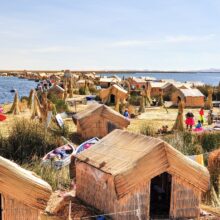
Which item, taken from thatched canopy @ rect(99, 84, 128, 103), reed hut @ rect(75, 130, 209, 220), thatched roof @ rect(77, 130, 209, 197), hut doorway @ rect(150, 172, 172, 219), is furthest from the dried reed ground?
thatched roof @ rect(77, 130, 209, 197)

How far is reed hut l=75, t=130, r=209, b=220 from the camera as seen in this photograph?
7.99 meters

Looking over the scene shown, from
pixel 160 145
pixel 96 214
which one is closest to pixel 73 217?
pixel 96 214

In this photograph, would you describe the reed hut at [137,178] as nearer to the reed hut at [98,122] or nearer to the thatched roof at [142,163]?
the thatched roof at [142,163]

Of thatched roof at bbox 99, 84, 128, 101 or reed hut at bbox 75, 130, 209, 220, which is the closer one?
reed hut at bbox 75, 130, 209, 220

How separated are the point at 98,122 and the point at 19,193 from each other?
11894 mm

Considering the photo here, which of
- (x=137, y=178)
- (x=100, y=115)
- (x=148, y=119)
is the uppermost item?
(x=137, y=178)

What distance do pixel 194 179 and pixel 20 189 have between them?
3.92 metres

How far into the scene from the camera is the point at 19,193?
5703mm

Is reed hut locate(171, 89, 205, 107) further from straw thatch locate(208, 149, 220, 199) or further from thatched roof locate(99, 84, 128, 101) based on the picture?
straw thatch locate(208, 149, 220, 199)

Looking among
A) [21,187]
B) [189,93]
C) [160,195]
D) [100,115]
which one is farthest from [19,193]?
[189,93]

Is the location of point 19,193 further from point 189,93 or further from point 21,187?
point 189,93

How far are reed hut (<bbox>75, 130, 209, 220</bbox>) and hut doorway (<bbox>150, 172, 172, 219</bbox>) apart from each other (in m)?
0.02

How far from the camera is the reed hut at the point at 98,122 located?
17516 mm

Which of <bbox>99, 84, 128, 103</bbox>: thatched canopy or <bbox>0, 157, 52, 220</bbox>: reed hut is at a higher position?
<bbox>0, 157, 52, 220</bbox>: reed hut
